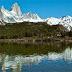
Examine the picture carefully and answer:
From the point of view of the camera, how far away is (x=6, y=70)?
5575 centimetres

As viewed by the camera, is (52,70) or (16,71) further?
(52,70)

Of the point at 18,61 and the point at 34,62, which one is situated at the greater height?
the point at 18,61

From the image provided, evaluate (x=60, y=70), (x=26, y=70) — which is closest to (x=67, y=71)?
(x=60, y=70)

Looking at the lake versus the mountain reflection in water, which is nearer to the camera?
the lake

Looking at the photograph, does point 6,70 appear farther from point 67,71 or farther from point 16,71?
point 67,71

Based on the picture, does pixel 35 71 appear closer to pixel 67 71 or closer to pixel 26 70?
pixel 26 70

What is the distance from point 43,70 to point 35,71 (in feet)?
7.24

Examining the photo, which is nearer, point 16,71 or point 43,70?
point 16,71

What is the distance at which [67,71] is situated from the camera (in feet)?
184

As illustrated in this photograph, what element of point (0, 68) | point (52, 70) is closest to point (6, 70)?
point (0, 68)

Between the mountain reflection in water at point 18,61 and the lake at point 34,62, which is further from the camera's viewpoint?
the mountain reflection in water at point 18,61

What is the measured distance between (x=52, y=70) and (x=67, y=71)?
2.68 m

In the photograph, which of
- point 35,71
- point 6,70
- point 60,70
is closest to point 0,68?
point 6,70

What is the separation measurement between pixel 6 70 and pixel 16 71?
2.85 m
